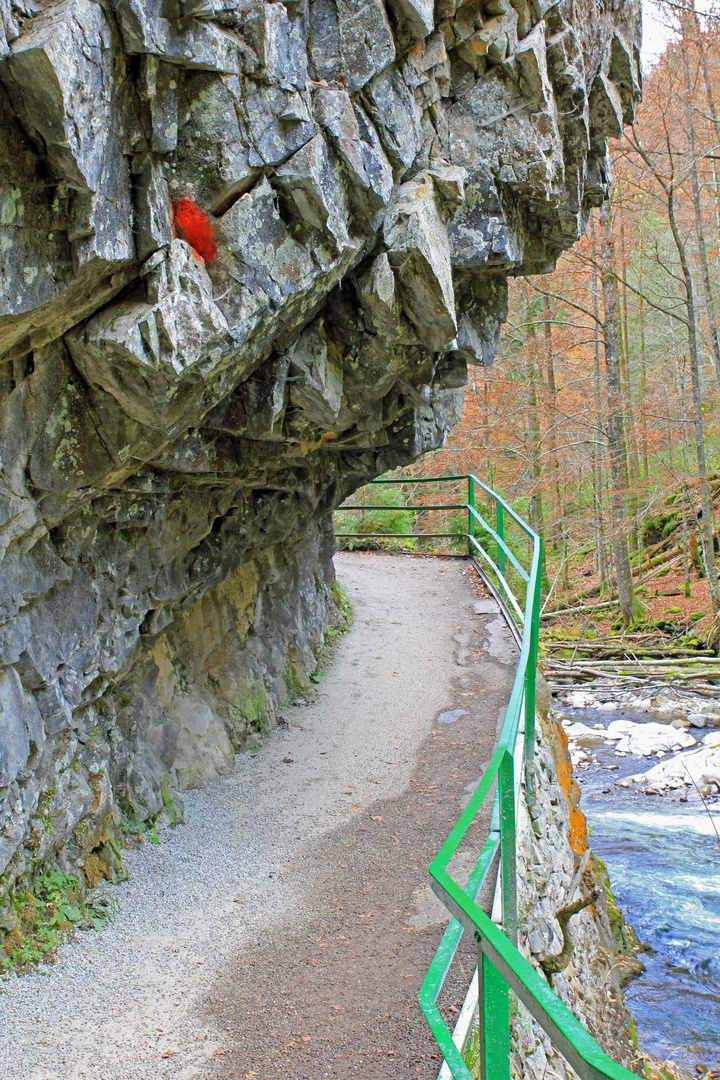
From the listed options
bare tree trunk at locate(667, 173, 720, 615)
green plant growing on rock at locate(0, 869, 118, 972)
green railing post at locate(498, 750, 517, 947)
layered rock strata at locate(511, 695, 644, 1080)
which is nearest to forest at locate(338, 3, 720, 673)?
bare tree trunk at locate(667, 173, 720, 615)

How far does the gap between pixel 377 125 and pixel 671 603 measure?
1477 centimetres

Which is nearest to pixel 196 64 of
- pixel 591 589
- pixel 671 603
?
pixel 671 603

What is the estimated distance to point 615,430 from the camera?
15.2m

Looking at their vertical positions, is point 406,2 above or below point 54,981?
above

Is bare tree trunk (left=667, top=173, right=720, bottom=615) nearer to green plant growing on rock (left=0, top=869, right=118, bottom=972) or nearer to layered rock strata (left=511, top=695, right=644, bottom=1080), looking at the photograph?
layered rock strata (left=511, top=695, right=644, bottom=1080)

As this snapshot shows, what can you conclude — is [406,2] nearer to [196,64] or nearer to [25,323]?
[196,64]

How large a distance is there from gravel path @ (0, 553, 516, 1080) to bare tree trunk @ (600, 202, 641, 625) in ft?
23.5

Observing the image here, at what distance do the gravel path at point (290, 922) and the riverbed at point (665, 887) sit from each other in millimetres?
2480

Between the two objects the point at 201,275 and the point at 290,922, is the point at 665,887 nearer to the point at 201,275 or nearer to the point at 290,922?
the point at 290,922

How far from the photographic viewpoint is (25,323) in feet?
12.1

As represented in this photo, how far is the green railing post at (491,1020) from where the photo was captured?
202 cm

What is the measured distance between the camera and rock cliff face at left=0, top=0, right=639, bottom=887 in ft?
11.8

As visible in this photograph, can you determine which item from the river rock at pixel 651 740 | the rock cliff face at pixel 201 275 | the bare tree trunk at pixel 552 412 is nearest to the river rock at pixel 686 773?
the river rock at pixel 651 740

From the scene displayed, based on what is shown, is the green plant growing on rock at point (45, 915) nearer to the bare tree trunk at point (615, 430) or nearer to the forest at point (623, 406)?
the forest at point (623, 406)
